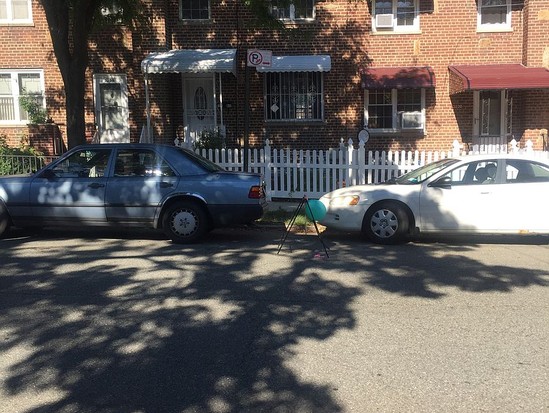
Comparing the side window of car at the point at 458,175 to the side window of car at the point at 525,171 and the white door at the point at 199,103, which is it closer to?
the side window of car at the point at 525,171

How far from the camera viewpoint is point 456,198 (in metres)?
8.51

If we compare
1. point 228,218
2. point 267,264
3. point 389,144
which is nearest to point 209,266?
point 267,264

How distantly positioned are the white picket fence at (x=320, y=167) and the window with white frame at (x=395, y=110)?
3.96 m

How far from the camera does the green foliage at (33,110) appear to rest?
16203 mm

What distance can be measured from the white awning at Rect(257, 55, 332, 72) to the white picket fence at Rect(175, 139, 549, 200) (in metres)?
3.52

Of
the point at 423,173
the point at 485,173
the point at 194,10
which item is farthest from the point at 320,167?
the point at 194,10

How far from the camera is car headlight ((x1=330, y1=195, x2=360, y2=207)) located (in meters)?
8.71

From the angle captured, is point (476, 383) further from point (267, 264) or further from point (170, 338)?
point (267, 264)

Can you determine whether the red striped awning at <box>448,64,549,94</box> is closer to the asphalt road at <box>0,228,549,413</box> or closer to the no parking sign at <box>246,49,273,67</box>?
the no parking sign at <box>246,49,273,67</box>

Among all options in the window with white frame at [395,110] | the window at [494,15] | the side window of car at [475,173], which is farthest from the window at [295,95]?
the side window of car at [475,173]

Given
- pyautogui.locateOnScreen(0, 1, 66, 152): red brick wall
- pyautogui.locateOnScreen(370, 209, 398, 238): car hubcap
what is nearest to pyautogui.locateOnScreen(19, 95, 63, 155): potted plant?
pyautogui.locateOnScreen(0, 1, 66, 152): red brick wall

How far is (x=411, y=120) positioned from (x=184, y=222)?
1002cm

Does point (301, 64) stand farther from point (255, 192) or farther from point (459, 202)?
point (459, 202)

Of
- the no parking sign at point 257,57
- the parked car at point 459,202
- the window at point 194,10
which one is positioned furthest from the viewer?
the window at point 194,10
